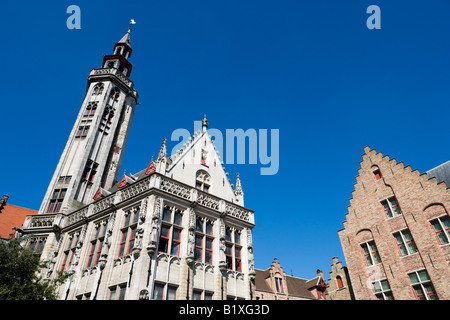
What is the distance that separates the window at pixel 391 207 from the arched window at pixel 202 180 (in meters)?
15.0

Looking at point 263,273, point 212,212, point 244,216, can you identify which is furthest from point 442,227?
point 263,273

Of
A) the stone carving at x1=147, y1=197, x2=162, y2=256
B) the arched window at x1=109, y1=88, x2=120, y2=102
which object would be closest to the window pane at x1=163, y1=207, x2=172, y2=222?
the stone carving at x1=147, y1=197, x2=162, y2=256

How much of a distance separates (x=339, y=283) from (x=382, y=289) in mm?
4714

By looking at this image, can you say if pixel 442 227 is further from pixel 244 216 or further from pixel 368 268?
pixel 244 216

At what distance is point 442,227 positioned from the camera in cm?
2016

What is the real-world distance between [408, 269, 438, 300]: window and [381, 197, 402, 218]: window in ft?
14.8

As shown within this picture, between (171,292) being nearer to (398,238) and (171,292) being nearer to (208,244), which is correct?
(208,244)

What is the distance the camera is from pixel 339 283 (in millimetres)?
26047

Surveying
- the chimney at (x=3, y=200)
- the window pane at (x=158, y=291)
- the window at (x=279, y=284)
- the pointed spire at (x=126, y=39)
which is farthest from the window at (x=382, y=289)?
the pointed spire at (x=126, y=39)

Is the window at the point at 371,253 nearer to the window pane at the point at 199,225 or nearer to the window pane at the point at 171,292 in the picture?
the window pane at the point at 199,225

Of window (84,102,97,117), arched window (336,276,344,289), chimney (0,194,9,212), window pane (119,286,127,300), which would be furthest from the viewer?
chimney (0,194,9,212)

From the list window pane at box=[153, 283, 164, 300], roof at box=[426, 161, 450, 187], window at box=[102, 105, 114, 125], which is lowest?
window pane at box=[153, 283, 164, 300]

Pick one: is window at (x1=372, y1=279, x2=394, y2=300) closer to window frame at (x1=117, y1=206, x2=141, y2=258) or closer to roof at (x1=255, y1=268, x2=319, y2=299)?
roof at (x1=255, y1=268, x2=319, y2=299)

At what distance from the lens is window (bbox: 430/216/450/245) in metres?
19.9
